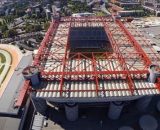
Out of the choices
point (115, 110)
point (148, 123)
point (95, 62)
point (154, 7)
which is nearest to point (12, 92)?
point (95, 62)

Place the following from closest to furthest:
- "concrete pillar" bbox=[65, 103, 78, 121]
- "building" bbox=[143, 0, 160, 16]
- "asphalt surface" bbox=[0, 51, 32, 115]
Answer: "concrete pillar" bbox=[65, 103, 78, 121] < "asphalt surface" bbox=[0, 51, 32, 115] < "building" bbox=[143, 0, 160, 16]

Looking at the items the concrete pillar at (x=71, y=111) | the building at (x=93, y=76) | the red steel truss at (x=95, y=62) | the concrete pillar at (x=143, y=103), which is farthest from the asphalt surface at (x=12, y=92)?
the concrete pillar at (x=143, y=103)

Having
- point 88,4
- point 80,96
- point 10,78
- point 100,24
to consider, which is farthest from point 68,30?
point 88,4

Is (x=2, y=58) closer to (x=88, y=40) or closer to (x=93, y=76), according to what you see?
(x=88, y=40)

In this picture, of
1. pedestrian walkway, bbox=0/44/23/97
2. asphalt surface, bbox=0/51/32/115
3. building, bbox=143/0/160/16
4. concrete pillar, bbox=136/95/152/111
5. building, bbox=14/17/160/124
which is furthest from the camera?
building, bbox=143/0/160/16

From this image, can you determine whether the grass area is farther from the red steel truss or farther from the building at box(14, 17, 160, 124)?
the building at box(14, 17, 160, 124)

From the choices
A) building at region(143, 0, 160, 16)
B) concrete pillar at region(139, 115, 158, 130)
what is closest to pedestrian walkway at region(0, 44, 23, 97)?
concrete pillar at region(139, 115, 158, 130)

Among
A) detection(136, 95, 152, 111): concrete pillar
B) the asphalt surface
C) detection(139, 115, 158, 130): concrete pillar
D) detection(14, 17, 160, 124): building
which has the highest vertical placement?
detection(14, 17, 160, 124): building

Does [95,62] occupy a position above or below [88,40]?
above

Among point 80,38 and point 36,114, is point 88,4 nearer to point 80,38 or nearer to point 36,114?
point 80,38
